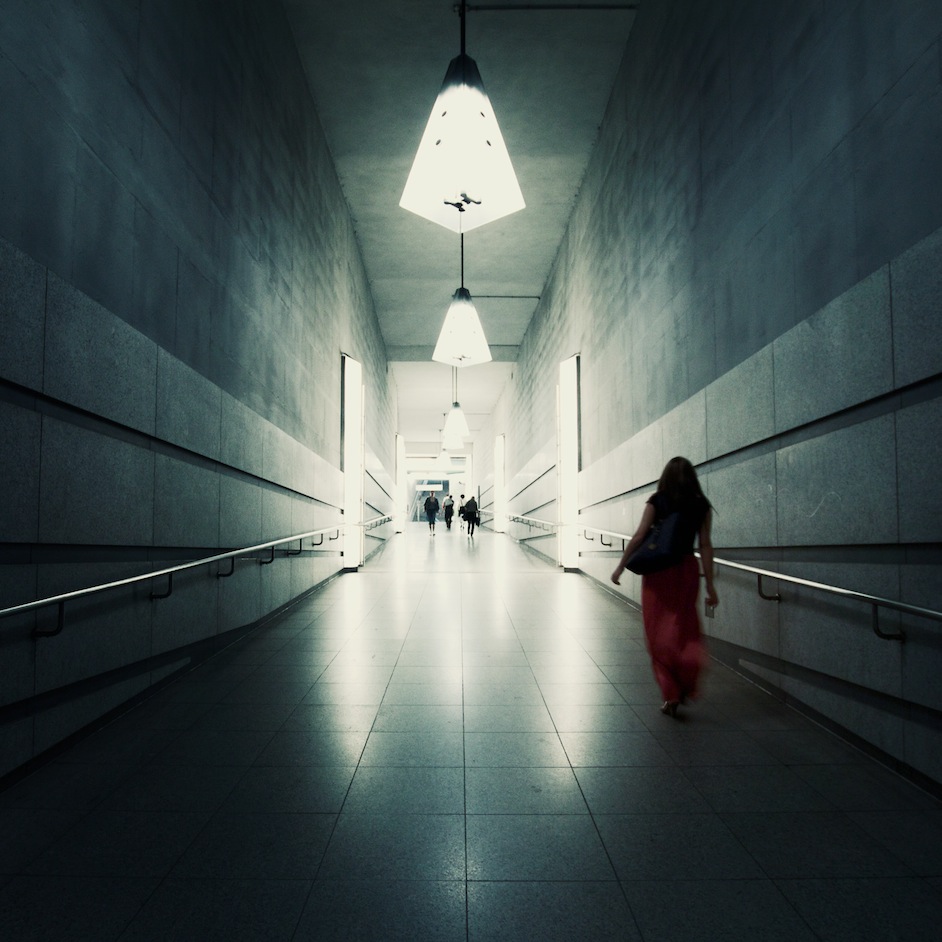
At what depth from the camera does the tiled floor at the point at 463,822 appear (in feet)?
6.25

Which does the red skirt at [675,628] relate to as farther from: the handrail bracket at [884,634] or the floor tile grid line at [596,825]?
the handrail bracket at [884,634]

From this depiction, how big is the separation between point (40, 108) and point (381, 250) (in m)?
9.39

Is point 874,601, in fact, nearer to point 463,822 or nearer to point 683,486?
point 683,486

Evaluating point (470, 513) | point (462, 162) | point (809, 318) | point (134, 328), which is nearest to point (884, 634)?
point (809, 318)

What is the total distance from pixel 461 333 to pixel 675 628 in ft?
17.4

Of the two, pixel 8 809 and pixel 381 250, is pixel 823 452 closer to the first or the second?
pixel 8 809

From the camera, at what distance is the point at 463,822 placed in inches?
97.0

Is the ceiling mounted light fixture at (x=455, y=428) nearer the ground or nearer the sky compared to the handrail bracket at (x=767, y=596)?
→ nearer the sky

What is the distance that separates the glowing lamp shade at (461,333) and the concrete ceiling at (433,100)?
2.14m

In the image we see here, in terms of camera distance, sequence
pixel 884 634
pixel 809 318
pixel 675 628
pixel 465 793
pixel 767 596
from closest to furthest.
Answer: pixel 465 793 < pixel 884 634 < pixel 809 318 < pixel 675 628 < pixel 767 596

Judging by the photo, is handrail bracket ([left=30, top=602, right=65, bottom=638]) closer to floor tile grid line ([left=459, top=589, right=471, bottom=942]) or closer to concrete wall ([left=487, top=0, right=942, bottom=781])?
floor tile grid line ([left=459, top=589, right=471, bottom=942])

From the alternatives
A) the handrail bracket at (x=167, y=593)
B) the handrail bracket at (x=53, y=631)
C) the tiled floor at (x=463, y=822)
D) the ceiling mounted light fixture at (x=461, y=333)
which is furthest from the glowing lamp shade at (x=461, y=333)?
the handrail bracket at (x=53, y=631)

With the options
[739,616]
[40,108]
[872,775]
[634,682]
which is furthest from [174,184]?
[872,775]

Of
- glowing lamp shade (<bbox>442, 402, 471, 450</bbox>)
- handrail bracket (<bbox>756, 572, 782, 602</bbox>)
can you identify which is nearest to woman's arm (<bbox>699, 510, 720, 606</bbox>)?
handrail bracket (<bbox>756, 572, 782, 602</bbox>)
